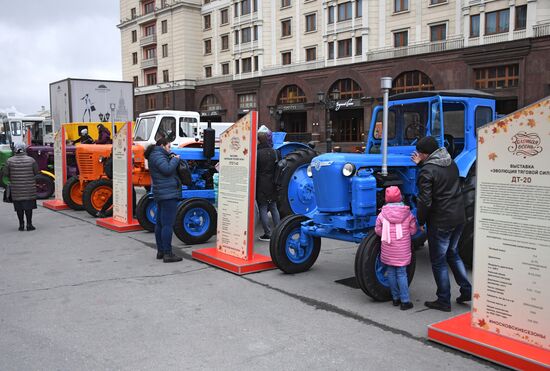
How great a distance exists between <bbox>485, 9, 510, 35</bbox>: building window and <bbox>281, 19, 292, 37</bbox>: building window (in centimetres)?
1677

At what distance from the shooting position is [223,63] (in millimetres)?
50594

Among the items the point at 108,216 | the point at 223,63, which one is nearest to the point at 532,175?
the point at 108,216

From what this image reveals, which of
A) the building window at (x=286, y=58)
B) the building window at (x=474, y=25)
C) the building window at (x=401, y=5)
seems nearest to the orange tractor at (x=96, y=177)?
the building window at (x=474, y=25)

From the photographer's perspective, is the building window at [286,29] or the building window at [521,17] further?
the building window at [286,29]

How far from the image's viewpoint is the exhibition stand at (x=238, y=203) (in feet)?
23.0

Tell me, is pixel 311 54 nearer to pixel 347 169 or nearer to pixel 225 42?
pixel 225 42

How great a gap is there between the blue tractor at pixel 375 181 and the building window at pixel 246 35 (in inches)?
1577

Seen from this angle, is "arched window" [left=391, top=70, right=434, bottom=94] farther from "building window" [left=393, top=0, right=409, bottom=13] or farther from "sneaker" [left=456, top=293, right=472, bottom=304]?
"sneaker" [left=456, top=293, right=472, bottom=304]

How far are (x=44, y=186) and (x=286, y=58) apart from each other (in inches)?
1215

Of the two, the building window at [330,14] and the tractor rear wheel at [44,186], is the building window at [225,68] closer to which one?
the building window at [330,14]

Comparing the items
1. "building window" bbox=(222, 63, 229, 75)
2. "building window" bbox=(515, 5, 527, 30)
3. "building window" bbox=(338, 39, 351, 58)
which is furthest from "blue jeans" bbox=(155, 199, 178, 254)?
"building window" bbox=(222, 63, 229, 75)

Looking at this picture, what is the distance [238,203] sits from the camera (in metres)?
7.25

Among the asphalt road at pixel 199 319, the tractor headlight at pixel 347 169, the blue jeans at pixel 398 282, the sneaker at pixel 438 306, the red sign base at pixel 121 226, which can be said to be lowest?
the asphalt road at pixel 199 319

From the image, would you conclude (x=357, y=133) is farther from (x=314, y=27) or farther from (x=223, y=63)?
(x=223, y=63)
